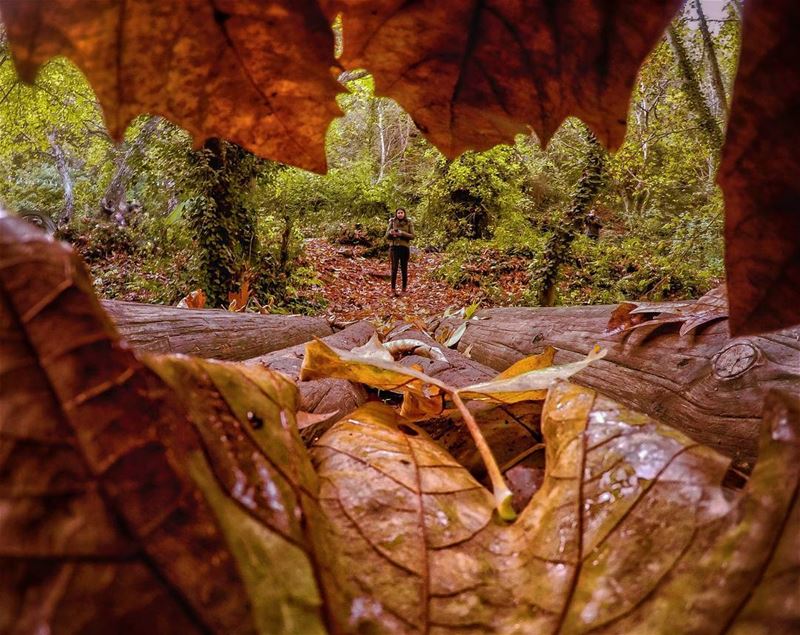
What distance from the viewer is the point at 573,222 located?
337 inches

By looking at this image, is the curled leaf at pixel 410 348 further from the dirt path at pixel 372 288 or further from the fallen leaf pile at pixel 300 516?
the dirt path at pixel 372 288

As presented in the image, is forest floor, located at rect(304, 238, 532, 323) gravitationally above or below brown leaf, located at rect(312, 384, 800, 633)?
below

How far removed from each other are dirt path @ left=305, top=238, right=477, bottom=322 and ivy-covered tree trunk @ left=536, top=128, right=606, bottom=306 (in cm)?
206

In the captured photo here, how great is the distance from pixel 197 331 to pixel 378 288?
9974mm

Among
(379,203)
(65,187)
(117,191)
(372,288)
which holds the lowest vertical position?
(372,288)

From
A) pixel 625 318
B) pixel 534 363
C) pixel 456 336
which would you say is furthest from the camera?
pixel 456 336

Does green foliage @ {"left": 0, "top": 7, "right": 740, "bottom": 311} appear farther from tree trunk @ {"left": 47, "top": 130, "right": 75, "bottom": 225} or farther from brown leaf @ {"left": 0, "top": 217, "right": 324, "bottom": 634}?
brown leaf @ {"left": 0, "top": 217, "right": 324, "bottom": 634}

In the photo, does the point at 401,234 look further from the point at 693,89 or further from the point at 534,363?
the point at 534,363

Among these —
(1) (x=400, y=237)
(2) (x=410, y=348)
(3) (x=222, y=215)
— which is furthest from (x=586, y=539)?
(1) (x=400, y=237)

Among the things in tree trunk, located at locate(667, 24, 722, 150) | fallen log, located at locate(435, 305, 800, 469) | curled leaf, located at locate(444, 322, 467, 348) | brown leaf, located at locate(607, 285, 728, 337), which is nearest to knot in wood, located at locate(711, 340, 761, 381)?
fallen log, located at locate(435, 305, 800, 469)

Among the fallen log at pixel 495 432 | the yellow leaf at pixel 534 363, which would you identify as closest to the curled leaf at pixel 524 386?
the fallen log at pixel 495 432

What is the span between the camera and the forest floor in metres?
9.88

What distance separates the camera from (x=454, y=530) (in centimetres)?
47

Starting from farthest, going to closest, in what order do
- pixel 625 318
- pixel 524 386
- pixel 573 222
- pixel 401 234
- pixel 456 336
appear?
1. pixel 401 234
2. pixel 573 222
3. pixel 456 336
4. pixel 625 318
5. pixel 524 386
